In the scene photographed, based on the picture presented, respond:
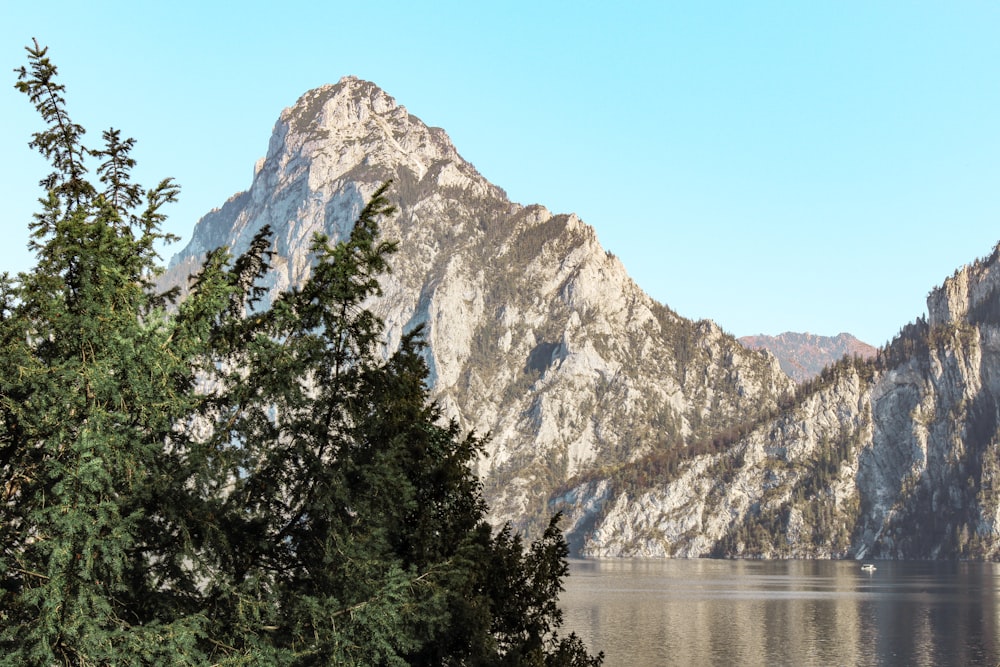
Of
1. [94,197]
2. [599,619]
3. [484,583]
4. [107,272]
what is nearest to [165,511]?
[107,272]

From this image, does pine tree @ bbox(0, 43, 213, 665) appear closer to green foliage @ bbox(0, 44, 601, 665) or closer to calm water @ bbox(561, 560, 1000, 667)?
green foliage @ bbox(0, 44, 601, 665)

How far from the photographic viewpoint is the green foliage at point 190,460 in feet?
61.4

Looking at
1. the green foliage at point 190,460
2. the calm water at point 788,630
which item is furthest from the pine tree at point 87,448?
the calm water at point 788,630

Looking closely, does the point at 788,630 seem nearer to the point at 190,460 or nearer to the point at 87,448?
the point at 190,460

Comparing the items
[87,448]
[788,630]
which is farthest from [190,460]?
[788,630]

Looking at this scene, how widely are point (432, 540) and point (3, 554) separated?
12914mm

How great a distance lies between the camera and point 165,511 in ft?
68.8

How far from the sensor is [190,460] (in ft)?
70.2

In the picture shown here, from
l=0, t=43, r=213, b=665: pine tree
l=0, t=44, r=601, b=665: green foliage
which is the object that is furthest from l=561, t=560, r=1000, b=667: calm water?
l=0, t=43, r=213, b=665: pine tree

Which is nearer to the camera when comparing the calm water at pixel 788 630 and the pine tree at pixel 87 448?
the pine tree at pixel 87 448

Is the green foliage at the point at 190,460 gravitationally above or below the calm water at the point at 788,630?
above

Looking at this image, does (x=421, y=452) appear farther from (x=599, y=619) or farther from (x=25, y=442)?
(x=599, y=619)

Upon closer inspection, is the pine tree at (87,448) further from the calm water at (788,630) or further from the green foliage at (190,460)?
the calm water at (788,630)

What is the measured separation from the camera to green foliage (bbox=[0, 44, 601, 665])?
61.4ft
